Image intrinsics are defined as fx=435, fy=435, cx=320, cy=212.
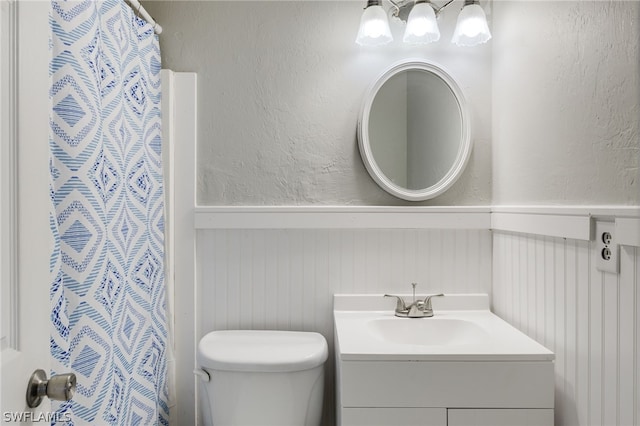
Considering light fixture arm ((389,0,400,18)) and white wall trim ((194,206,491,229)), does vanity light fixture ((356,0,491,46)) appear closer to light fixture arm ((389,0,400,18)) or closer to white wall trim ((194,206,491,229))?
light fixture arm ((389,0,400,18))

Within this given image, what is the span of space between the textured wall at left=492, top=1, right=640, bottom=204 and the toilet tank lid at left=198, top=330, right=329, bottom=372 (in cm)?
86

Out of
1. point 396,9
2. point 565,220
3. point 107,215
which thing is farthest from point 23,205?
point 396,9

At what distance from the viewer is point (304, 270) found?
1.67 meters

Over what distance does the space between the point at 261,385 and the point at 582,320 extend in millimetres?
930

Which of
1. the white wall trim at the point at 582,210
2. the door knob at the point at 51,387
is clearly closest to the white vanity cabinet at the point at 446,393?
the white wall trim at the point at 582,210

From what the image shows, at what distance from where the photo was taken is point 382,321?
154cm

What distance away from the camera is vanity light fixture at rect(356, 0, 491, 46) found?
1.54 meters

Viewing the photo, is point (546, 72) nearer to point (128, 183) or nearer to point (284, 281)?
point (284, 281)

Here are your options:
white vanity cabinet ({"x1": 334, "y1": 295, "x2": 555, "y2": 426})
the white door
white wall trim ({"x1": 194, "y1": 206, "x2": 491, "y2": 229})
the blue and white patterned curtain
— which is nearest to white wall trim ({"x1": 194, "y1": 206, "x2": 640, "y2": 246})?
white wall trim ({"x1": 194, "y1": 206, "x2": 491, "y2": 229})

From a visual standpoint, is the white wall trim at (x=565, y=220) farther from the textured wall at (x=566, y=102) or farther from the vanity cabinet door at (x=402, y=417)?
the vanity cabinet door at (x=402, y=417)

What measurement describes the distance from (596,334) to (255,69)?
140 cm

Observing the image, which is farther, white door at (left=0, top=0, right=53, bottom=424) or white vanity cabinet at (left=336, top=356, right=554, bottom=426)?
white vanity cabinet at (left=336, top=356, right=554, bottom=426)
